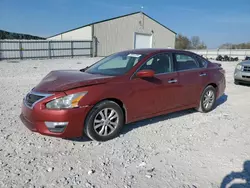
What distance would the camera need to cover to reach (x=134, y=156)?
311cm

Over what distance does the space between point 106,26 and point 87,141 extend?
26130 millimetres

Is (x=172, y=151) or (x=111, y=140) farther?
(x=111, y=140)

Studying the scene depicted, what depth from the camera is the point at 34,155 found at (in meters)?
3.04

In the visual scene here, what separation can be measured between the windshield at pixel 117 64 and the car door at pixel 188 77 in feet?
3.21

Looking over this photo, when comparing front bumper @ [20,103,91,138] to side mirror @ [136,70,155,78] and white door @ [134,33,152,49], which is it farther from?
white door @ [134,33,152,49]

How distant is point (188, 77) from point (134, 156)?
2300 mm

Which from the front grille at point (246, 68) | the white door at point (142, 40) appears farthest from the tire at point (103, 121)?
the white door at point (142, 40)

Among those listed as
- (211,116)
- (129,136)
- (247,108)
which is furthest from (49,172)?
(247,108)

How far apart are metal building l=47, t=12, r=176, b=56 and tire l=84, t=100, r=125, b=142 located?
80.6ft

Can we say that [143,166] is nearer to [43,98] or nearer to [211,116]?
[43,98]

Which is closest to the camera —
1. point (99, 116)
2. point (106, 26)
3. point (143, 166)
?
point (143, 166)

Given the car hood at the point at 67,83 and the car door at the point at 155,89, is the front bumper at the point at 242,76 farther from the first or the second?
the car hood at the point at 67,83

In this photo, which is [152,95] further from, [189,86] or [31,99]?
[31,99]

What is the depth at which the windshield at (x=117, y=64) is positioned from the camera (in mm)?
3951
